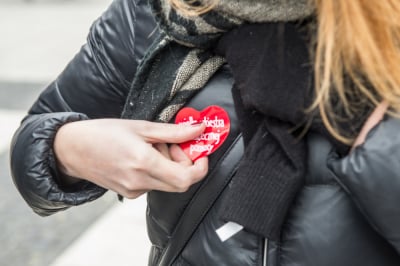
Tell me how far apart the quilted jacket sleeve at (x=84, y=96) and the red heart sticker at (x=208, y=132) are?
0.18 meters

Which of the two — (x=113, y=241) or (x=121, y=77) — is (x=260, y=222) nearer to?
(x=121, y=77)

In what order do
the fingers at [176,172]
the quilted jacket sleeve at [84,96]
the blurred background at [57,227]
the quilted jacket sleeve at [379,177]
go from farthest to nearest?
the blurred background at [57,227], the quilted jacket sleeve at [84,96], the fingers at [176,172], the quilted jacket sleeve at [379,177]

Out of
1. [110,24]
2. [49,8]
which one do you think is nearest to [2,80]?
[49,8]

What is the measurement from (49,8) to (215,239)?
5923 millimetres

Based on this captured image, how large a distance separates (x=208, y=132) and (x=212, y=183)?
79mm

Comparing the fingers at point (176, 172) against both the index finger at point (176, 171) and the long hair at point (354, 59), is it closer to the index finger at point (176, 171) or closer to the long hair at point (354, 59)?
the index finger at point (176, 171)

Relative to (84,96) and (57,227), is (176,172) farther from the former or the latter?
(57,227)

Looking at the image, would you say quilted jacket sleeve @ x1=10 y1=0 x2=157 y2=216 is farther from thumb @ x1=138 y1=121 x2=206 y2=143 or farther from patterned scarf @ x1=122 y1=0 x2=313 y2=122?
thumb @ x1=138 y1=121 x2=206 y2=143

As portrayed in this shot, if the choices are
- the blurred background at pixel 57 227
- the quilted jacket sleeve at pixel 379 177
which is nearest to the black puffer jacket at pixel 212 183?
the quilted jacket sleeve at pixel 379 177

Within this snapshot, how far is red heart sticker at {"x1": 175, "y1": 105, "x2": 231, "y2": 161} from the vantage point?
100cm

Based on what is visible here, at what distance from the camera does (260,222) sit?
2.99ft

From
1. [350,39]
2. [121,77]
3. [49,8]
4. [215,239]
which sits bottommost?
[49,8]

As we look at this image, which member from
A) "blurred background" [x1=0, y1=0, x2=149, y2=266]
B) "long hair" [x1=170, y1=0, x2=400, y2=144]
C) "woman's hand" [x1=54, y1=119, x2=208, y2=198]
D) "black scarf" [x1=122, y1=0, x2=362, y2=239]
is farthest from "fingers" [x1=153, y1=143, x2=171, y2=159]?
"blurred background" [x1=0, y1=0, x2=149, y2=266]

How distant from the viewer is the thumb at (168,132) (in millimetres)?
983
